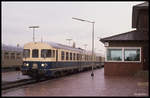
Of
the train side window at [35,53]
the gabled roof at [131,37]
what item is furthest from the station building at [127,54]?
the train side window at [35,53]

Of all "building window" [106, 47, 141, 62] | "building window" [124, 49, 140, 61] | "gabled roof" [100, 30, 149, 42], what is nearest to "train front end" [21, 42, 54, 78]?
"gabled roof" [100, 30, 149, 42]

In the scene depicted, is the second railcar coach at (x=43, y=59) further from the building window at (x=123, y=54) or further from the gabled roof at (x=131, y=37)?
the gabled roof at (x=131, y=37)

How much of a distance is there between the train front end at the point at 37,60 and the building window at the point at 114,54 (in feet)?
18.8

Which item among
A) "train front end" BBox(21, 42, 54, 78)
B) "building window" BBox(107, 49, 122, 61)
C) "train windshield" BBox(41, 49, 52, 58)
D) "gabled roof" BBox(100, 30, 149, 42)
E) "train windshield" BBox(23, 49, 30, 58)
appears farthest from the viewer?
"building window" BBox(107, 49, 122, 61)

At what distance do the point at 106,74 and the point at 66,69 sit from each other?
3.64 meters

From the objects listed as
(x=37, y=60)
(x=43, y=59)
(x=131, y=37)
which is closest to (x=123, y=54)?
(x=131, y=37)

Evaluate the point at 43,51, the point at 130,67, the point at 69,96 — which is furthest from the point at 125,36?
the point at 69,96

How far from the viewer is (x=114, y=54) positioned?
2558 cm

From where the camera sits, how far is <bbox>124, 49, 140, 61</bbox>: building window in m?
25.1

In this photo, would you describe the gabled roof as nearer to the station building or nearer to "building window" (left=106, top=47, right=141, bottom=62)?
the station building

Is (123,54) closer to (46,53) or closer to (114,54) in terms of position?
(114,54)

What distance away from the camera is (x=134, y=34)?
26.8 meters

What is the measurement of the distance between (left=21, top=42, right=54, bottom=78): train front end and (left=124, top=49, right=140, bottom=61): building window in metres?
6.80

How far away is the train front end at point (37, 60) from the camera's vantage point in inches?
870
